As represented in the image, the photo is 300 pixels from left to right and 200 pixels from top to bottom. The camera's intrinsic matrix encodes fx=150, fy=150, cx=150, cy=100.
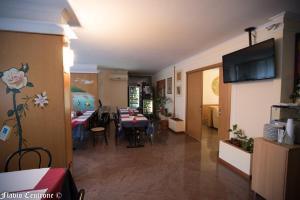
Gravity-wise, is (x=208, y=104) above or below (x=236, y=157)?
above

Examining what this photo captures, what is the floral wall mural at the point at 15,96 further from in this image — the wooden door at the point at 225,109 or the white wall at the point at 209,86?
the white wall at the point at 209,86

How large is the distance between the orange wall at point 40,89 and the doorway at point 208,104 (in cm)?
309

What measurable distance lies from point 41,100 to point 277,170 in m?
2.92

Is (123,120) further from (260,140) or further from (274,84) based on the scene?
(274,84)

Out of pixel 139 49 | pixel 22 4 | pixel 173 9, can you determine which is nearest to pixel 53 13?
pixel 22 4

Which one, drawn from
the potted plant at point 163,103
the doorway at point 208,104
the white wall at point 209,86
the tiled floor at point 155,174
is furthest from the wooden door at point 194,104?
the white wall at point 209,86

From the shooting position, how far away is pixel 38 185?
1.16 metres

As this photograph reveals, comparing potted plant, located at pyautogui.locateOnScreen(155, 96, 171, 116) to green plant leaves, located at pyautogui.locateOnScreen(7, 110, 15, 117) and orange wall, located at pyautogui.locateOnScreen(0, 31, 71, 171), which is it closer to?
orange wall, located at pyautogui.locateOnScreen(0, 31, 71, 171)

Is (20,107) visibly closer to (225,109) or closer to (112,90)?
(225,109)

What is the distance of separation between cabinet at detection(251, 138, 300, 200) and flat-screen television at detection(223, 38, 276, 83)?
1.02m

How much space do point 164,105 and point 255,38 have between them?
4.99m

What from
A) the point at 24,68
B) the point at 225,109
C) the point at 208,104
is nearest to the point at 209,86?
the point at 208,104

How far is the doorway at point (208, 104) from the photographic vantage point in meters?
3.34

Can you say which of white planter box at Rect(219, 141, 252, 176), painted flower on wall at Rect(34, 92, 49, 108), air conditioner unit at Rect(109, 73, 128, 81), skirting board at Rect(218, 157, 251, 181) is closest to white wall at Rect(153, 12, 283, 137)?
white planter box at Rect(219, 141, 252, 176)
